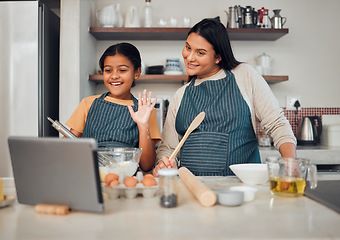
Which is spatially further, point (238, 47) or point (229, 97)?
point (238, 47)

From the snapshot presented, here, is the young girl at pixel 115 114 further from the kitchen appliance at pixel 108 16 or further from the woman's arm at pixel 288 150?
the kitchen appliance at pixel 108 16

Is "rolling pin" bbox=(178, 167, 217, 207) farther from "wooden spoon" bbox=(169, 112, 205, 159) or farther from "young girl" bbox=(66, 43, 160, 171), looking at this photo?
"young girl" bbox=(66, 43, 160, 171)

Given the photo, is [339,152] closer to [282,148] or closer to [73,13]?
[282,148]

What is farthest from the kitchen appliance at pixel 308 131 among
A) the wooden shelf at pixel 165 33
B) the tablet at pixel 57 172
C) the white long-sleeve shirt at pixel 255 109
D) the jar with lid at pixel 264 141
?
the tablet at pixel 57 172

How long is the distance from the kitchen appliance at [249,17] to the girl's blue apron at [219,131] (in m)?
1.24

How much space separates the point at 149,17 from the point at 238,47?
0.81 m

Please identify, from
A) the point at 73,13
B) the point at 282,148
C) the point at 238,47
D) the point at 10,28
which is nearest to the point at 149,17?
the point at 73,13

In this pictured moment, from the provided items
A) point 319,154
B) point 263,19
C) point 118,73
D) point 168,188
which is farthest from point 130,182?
point 263,19

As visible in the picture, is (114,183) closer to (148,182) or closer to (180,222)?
(148,182)

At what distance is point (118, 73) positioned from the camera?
5.21 feet

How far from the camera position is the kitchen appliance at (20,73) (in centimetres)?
216

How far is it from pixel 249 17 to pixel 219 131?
151cm

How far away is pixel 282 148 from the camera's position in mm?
1388

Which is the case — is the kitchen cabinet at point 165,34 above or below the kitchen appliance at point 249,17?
below
